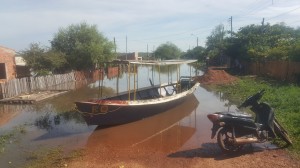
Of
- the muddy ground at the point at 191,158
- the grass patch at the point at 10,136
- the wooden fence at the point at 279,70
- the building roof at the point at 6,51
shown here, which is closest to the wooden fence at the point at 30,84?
the building roof at the point at 6,51

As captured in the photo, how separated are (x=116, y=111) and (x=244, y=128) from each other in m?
5.51

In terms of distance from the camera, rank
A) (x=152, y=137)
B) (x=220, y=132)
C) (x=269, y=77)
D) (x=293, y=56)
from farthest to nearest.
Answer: (x=269, y=77) < (x=293, y=56) < (x=152, y=137) < (x=220, y=132)

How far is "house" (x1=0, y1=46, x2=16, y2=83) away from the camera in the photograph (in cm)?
2621

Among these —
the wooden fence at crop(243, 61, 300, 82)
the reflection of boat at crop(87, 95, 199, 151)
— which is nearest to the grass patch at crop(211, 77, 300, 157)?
the reflection of boat at crop(87, 95, 199, 151)

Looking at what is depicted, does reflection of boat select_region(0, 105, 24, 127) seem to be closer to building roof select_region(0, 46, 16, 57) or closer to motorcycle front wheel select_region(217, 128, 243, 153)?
building roof select_region(0, 46, 16, 57)

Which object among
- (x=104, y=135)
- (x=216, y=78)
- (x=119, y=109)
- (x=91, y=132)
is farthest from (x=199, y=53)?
(x=104, y=135)

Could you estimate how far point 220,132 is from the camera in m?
8.33

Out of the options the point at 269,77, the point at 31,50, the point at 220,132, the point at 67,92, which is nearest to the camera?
the point at 220,132

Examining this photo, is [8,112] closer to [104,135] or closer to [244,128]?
[104,135]

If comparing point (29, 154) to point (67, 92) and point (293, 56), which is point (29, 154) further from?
point (293, 56)

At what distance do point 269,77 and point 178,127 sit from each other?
53.5 feet

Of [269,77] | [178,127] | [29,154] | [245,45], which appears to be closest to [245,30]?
[245,45]

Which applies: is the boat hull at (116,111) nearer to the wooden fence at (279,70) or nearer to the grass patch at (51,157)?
the grass patch at (51,157)

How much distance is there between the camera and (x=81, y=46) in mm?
35969
